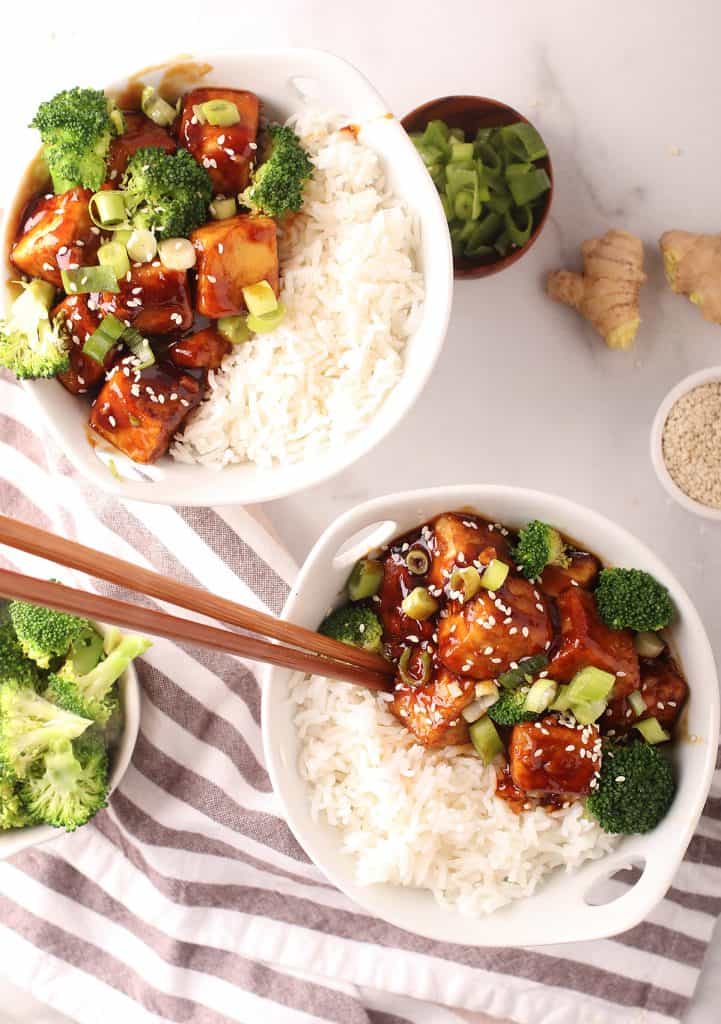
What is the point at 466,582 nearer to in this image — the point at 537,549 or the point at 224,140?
the point at 537,549

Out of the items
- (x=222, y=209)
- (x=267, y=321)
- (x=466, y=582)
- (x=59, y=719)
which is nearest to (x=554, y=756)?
(x=466, y=582)

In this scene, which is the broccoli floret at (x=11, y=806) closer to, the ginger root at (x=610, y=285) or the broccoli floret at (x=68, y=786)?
the broccoli floret at (x=68, y=786)

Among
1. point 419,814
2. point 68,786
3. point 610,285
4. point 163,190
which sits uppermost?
point 163,190

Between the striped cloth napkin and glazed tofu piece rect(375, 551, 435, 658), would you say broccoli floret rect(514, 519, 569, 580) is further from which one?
the striped cloth napkin

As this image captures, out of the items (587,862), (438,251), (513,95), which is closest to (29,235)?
(438,251)

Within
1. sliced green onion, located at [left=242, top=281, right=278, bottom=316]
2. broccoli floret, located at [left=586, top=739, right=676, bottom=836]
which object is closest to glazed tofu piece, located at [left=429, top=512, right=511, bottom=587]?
broccoli floret, located at [left=586, top=739, right=676, bottom=836]

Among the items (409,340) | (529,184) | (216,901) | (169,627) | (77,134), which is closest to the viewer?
(169,627)

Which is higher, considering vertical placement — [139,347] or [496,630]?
[139,347]

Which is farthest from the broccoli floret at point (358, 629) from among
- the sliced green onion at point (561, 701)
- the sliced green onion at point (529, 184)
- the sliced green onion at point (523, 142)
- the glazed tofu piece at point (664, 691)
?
the sliced green onion at point (523, 142)
